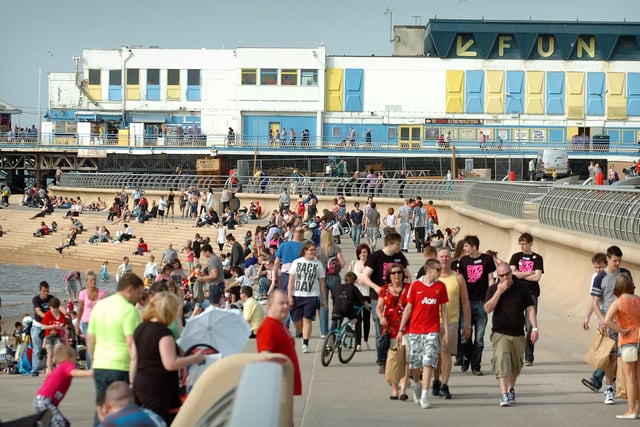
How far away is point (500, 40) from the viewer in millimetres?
72312

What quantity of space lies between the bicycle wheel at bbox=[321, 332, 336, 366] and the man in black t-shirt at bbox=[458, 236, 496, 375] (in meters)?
1.76

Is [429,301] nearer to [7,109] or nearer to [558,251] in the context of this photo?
[558,251]

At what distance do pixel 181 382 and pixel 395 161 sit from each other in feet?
199

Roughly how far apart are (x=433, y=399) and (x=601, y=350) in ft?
5.94

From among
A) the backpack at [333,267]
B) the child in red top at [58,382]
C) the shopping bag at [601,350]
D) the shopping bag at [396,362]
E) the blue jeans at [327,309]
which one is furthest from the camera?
the backpack at [333,267]

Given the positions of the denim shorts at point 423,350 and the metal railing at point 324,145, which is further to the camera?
the metal railing at point 324,145

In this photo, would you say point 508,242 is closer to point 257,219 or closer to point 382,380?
point 382,380

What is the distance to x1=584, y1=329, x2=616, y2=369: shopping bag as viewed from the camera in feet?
38.5

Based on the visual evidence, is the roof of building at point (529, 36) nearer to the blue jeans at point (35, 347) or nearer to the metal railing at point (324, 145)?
the metal railing at point (324, 145)

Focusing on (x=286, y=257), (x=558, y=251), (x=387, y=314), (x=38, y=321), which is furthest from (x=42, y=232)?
(x=387, y=314)

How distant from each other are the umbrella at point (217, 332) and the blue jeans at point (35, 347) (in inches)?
382

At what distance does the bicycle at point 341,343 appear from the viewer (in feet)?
48.7

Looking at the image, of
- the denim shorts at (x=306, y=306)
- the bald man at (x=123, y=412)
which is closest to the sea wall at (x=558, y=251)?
the denim shorts at (x=306, y=306)

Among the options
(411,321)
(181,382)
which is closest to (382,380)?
(411,321)
